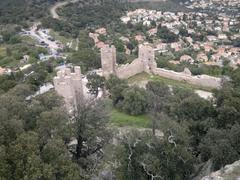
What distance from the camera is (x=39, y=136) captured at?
54.3 feet

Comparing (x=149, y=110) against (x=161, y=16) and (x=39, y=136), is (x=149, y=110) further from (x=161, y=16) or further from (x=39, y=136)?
(x=161, y=16)

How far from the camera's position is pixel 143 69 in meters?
32.4

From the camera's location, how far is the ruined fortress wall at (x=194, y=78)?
29.5 meters

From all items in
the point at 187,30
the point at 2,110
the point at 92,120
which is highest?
the point at 2,110

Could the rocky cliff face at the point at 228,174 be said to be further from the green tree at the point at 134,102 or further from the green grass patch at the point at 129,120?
the green tree at the point at 134,102

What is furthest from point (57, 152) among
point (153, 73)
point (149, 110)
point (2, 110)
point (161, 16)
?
point (161, 16)

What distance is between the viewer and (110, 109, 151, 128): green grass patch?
23458 millimetres

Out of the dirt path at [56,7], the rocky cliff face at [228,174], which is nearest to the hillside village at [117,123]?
the rocky cliff face at [228,174]

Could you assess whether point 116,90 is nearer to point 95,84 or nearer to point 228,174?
point 95,84

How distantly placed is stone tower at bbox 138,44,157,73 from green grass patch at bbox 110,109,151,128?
7.86 m

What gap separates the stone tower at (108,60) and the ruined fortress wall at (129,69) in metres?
0.81

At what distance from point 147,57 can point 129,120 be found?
357 inches

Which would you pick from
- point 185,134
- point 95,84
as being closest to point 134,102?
point 95,84

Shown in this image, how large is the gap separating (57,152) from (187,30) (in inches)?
2492
